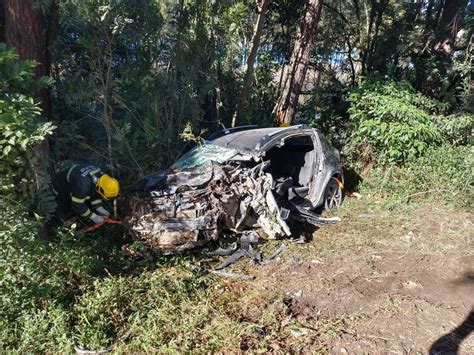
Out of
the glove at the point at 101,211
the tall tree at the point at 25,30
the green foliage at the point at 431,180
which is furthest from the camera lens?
the green foliage at the point at 431,180

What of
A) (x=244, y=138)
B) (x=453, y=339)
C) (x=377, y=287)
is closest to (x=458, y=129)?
(x=244, y=138)

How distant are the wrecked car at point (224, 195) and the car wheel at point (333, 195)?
167 millimetres

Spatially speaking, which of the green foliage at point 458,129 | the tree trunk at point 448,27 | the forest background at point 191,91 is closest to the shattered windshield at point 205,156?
the forest background at point 191,91

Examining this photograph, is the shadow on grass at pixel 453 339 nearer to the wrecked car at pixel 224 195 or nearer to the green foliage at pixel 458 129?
the wrecked car at pixel 224 195

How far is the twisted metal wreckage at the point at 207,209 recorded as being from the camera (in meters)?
4.24

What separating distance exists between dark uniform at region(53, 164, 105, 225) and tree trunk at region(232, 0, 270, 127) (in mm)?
4184

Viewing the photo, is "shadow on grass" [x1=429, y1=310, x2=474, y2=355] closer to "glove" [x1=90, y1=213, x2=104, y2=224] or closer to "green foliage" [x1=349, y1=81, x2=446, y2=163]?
"glove" [x1=90, y1=213, x2=104, y2=224]

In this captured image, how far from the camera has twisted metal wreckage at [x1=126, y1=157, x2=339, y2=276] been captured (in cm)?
424

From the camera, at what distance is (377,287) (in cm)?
400

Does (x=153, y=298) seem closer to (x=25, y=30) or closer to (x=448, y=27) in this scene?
(x=25, y=30)

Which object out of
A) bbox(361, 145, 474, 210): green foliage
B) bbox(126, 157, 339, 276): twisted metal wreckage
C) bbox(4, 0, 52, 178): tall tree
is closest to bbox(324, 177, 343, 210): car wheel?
bbox(361, 145, 474, 210): green foliage

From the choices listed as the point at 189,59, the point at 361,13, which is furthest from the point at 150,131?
the point at 361,13

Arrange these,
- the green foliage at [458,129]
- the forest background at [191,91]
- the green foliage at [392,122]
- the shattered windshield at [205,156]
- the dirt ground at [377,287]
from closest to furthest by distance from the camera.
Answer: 1. the dirt ground at [377,287]
2. the forest background at [191,91]
3. the shattered windshield at [205,156]
4. the green foliage at [392,122]
5. the green foliage at [458,129]

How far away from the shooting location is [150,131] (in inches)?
256
